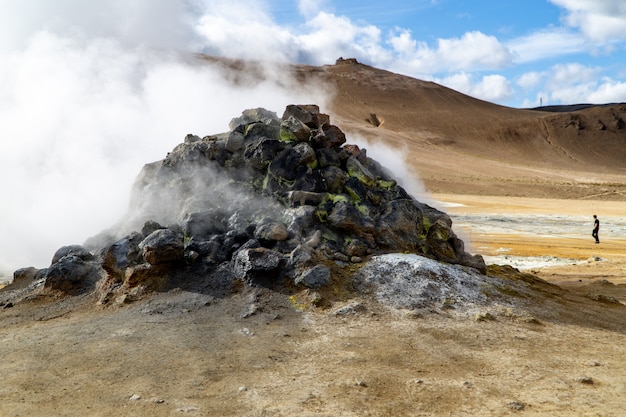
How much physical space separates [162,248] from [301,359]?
239cm

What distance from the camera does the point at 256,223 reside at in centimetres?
693

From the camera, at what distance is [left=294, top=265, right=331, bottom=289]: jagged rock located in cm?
601

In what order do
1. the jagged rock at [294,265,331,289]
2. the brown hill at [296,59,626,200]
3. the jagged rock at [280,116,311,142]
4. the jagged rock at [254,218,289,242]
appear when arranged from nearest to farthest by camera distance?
the jagged rock at [294,265,331,289] < the jagged rock at [254,218,289,242] < the jagged rock at [280,116,311,142] < the brown hill at [296,59,626,200]

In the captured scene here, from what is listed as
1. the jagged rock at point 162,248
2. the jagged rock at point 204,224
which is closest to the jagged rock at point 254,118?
the jagged rock at point 204,224

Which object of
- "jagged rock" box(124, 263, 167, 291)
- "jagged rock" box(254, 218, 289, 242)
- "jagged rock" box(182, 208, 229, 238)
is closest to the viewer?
"jagged rock" box(124, 263, 167, 291)

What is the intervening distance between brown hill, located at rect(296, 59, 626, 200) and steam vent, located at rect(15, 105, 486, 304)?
25063mm

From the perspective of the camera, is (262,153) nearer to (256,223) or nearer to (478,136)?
(256,223)

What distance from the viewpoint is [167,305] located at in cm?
587

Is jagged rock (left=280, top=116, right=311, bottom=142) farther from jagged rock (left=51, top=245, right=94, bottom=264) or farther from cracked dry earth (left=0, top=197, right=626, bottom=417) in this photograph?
jagged rock (left=51, top=245, right=94, bottom=264)

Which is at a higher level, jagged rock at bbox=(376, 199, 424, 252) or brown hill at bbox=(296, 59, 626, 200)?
brown hill at bbox=(296, 59, 626, 200)

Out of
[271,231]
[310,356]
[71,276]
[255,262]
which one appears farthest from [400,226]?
[71,276]

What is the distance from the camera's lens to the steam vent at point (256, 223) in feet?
20.6

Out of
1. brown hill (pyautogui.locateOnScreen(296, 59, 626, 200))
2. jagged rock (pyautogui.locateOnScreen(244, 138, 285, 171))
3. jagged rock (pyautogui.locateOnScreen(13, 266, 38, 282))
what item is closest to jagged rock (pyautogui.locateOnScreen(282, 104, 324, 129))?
jagged rock (pyautogui.locateOnScreen(244, 138, 285, 171))

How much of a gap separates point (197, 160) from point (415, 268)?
3.34 meters
